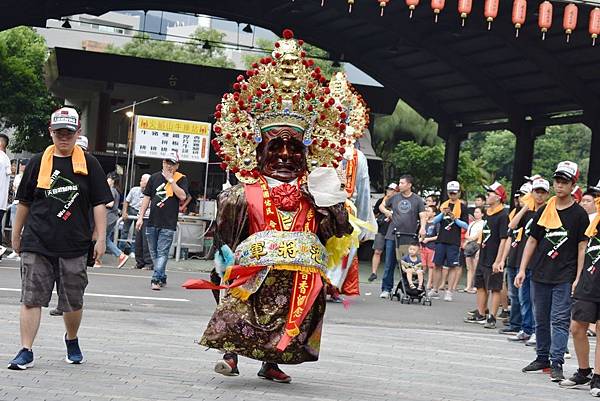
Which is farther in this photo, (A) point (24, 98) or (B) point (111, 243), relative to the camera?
(A) point (24, 98)

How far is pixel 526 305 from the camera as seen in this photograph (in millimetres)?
12273

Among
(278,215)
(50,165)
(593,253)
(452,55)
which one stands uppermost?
(452,55)

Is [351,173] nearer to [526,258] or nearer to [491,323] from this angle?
[491,323]

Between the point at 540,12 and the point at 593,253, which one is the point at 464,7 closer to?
the point at 540,12

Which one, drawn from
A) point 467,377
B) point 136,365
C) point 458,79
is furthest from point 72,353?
point 458,79

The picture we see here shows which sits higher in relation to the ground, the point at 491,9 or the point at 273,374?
the point at 491,9

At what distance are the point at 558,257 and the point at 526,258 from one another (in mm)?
403

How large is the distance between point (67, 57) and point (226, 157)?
2720 centimetres

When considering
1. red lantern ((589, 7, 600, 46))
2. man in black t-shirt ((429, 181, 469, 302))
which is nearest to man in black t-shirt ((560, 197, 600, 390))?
man in black t-shirt ((429, 181, 469, 302))

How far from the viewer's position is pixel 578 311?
9.13 meters

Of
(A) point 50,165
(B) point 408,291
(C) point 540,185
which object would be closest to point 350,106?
(C) point 540,185

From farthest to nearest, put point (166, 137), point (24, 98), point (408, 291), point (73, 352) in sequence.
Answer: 1. point (24, 98)
2. point (166, 137)
3. point (408, 291)
4. point (73, 352)

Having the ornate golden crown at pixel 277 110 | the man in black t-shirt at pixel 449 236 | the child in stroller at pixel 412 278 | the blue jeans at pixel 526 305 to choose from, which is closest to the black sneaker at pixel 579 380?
the blue jeans at pixel 526 305

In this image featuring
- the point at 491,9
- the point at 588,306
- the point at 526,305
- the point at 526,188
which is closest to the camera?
the point at 588,306
